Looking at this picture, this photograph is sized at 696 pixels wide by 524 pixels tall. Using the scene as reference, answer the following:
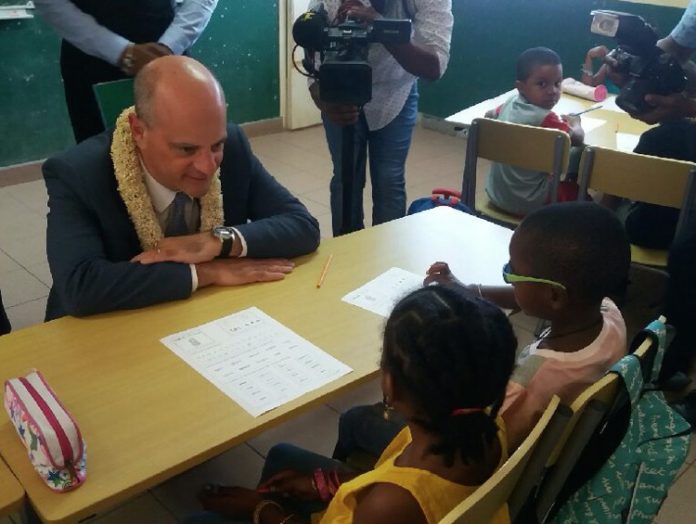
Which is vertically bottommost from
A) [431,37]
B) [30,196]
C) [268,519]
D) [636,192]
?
[30,196]

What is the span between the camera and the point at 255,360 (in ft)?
4.21

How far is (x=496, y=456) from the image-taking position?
102cm

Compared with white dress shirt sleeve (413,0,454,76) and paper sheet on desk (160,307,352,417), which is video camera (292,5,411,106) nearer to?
white dress shirt sleeve (413,0,454,76)

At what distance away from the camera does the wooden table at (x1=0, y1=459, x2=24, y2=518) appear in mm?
941

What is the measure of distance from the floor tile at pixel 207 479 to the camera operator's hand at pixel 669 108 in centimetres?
177

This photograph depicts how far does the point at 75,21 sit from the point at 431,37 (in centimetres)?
118

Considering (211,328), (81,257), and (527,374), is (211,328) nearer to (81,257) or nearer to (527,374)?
(81,257)

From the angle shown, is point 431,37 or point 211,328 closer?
point 211,328

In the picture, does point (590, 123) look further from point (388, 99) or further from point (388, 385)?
point (388, 385)

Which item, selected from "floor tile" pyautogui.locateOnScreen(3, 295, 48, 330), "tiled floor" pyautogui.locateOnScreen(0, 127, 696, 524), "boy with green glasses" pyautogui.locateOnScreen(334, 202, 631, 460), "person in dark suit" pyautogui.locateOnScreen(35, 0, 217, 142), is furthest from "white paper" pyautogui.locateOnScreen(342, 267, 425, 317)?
"floor tile" pyautogui.locateOnScreen(3, 295, 48, 330)

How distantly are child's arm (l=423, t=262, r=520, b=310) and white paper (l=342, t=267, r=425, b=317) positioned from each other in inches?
1.4

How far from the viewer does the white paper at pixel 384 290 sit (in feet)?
4.90

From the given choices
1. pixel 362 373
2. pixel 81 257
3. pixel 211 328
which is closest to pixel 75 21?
pixel 81 257

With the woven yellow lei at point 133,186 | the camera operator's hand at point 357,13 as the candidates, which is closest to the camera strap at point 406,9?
the camera operator's hand at point 357,13
